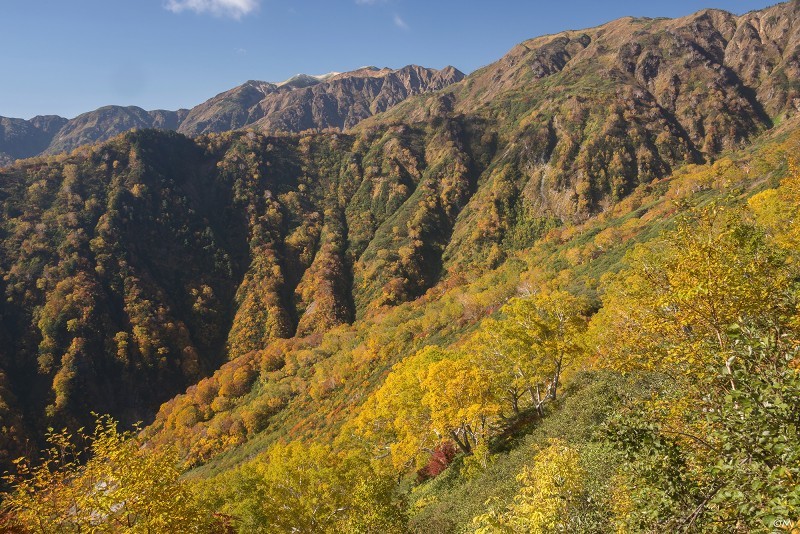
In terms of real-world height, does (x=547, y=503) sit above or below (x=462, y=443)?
above

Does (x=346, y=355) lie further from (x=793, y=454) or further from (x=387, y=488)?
(x=793, y=454)

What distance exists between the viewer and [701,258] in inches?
674

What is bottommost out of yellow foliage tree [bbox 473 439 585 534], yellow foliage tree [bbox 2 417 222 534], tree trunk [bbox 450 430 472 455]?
tree trunk [bbox 450 430 472 455]

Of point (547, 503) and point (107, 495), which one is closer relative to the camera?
point (547, 503)

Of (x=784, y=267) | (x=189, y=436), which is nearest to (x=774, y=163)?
(x=784, y=267)

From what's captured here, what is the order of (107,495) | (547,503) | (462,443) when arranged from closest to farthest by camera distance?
(547,503)
(107,495)
(462,443)

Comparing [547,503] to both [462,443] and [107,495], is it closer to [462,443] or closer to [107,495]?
[107,495]

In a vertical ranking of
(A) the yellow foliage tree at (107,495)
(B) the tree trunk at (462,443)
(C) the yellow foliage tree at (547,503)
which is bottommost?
(B) the tree trunk at (462,443)

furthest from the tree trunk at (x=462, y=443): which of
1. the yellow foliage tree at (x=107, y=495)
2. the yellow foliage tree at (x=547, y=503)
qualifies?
the yellow foliage tree at (x=107, y=495)

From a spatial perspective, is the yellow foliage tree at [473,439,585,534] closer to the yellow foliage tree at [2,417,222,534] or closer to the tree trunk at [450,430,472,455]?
the yellow foliage tree at [2,417,222,534]

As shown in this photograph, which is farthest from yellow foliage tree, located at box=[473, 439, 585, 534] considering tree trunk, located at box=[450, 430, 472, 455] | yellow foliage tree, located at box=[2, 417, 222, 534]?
tree trunk, located at box=[450, 430, 472, 455]

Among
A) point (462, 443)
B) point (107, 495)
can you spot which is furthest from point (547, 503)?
point (462, 443)

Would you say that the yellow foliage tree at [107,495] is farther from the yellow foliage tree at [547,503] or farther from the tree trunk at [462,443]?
the tree trunk at [462,443]

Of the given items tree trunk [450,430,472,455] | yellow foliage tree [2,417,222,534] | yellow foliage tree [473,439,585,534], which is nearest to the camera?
yellow foliage tree [473,439,585,534]
